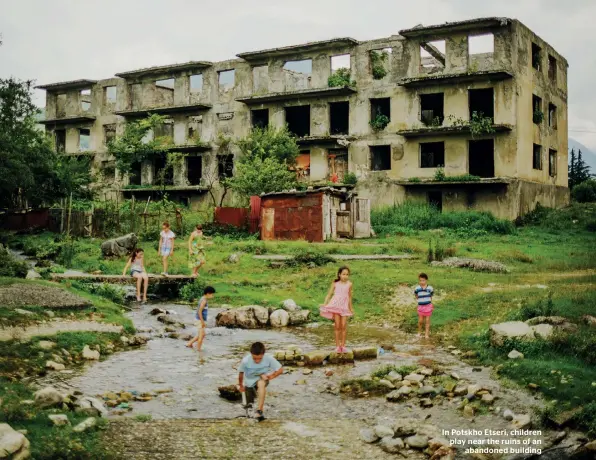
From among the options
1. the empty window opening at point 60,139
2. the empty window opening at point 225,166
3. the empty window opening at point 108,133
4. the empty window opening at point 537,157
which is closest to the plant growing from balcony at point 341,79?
the empty window opening at point 225,166

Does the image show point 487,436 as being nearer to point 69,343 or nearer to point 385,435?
point 385,435

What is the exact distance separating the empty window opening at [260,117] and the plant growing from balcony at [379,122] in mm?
7955

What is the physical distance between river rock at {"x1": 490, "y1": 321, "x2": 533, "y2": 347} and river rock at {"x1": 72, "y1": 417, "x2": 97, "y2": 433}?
6930 mm

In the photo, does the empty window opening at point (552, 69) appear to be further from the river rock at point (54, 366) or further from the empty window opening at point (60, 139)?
the river rock at point (54, 366)

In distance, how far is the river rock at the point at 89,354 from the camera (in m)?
12.2

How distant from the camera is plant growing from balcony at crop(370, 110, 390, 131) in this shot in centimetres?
4006

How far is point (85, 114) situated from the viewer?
5188 cm

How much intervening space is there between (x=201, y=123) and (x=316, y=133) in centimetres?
905

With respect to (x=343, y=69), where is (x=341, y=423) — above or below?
below

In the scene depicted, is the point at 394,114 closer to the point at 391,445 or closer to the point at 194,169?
the point at 194,169

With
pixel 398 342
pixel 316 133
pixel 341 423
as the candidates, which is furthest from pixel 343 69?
pixel 341 423

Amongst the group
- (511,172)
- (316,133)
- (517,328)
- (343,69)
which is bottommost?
(517,328)

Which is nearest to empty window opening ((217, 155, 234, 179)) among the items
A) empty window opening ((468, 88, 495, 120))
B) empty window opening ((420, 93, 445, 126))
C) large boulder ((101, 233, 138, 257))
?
empty window opening ((420, 93, 445, 126))

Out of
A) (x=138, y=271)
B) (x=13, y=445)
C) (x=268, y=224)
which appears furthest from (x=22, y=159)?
(x=13, y=445)
